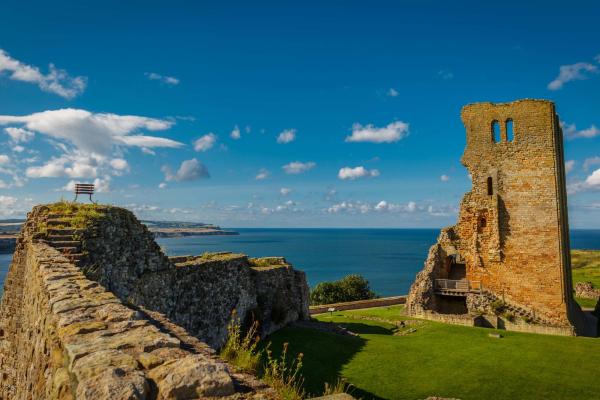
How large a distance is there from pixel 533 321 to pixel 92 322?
26.5 metres

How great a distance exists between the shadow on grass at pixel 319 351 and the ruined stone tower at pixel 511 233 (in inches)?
378

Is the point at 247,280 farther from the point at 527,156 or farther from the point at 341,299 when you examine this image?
the point at 341,299

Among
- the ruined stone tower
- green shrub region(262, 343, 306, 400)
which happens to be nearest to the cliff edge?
green shrub region(262, 343, 306, 400)

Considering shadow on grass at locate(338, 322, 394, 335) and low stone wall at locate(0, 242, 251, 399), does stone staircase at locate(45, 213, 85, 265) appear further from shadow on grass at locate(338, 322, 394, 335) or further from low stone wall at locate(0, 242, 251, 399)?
shadow on grass at locate(338, 322, 394, 335)

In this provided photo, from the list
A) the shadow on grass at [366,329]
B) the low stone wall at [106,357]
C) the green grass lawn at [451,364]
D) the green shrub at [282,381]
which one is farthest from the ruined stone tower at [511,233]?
the low stone wall at [106,357]

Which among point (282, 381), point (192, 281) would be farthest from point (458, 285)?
point (282, 381)

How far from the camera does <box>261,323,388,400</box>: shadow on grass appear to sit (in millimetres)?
12531

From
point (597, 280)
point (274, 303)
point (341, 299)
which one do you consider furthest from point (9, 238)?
point (597, 280)

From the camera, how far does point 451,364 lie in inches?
599

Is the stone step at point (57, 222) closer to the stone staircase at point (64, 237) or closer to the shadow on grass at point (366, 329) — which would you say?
the stone staircase at point (64, 237)

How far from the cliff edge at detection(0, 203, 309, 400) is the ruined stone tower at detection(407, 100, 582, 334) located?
11.0 metres

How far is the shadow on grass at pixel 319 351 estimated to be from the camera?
12531 mm

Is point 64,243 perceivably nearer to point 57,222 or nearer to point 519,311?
point 57,222

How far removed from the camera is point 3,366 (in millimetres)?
9375
